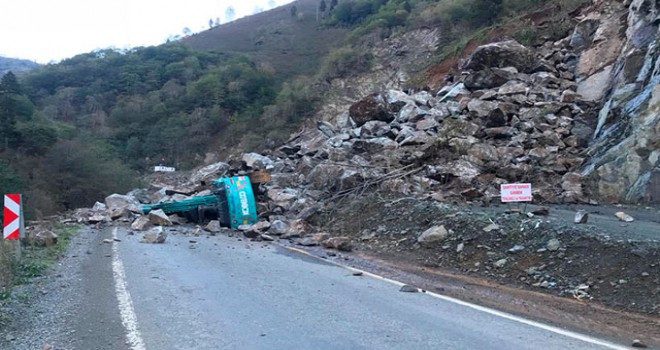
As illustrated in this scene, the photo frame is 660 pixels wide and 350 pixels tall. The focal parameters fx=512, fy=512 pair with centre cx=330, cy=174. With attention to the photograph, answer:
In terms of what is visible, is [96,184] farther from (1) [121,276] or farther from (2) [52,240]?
(1) [121,276]

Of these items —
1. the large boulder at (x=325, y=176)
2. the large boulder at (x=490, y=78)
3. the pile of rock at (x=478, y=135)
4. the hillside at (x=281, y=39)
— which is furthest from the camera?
the hillside at (x=281, y=39)

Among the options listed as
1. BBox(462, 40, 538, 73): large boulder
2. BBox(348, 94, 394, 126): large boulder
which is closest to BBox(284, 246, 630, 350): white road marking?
BBox(348, 94, 394, 126): large boulder

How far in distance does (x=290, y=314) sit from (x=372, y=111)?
16.4 meters

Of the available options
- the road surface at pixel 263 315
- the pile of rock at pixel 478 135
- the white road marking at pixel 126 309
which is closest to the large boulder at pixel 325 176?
the pile of rock at pixel 478 135

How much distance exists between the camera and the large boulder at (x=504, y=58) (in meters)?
21.0

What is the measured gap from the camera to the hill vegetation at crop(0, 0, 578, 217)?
1362 inches

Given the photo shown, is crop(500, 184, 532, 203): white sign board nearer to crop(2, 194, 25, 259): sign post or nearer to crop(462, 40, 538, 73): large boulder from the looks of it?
crop(2, 194, 25, 259): sign post

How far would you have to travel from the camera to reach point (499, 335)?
5.41 m

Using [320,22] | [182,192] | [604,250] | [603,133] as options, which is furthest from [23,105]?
[320,22]

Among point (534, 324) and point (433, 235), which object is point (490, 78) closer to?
point (433, 235)

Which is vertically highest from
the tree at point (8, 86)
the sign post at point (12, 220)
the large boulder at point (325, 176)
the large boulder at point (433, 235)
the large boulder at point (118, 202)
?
the tree at point (8, 86)

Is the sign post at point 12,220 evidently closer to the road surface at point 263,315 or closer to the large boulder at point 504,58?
the road surface at point 263,315

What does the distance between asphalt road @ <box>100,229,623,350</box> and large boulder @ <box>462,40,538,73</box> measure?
49.6 feet

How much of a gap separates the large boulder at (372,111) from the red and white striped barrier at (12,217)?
14.9 m
